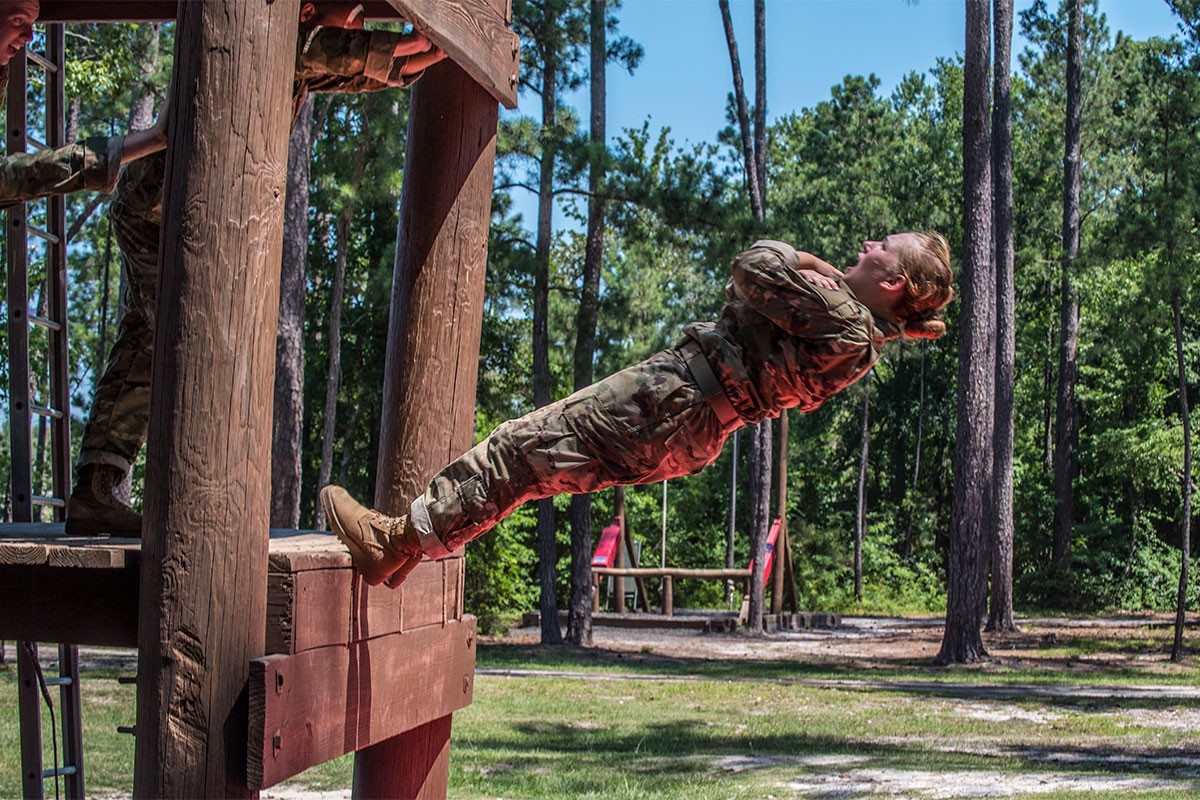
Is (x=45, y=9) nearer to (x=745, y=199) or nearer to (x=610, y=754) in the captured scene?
(x=610, y=754)

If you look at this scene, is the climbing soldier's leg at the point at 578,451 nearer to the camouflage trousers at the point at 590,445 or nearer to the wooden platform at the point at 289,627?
the camouflage trousers at the point at 590,445

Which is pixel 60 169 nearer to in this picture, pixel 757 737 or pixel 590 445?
pixel 590 445

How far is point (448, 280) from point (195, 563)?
1696 mm

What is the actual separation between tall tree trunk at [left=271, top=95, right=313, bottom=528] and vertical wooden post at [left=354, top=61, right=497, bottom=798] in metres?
9.88

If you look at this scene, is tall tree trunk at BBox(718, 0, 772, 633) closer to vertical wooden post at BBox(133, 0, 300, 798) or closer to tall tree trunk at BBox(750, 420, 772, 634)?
tall tree trunk at BBox(750, 420, 772, 634)

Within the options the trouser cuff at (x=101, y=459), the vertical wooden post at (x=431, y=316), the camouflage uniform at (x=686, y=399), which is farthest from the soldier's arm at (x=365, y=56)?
the trouser cuff at (x=101, y=459)

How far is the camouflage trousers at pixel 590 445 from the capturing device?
13.3 ft

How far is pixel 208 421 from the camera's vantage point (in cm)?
325

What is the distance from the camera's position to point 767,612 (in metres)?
26.6

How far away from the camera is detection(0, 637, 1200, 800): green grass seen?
356 inches

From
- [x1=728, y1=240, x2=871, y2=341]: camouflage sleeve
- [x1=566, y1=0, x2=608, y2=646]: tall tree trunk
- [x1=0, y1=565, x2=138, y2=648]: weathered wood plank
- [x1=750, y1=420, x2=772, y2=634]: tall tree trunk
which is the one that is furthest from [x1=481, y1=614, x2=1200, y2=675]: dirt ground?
[x1=0, y1=565, x2=138, y2=648]: weathered wood plank

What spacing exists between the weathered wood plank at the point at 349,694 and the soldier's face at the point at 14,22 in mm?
1964

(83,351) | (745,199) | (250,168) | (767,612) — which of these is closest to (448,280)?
(250,168)

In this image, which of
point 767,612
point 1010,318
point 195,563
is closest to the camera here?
point 195,563
